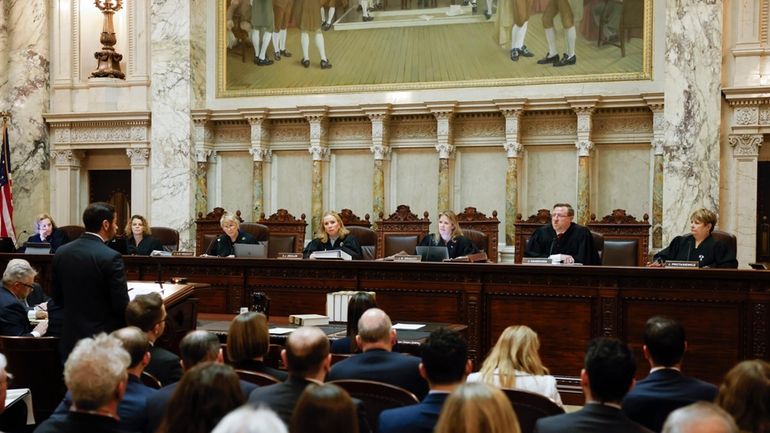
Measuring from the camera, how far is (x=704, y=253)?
324 inches

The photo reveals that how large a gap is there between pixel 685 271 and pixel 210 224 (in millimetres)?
7342

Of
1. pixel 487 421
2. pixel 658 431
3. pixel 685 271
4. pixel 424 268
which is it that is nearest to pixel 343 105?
pixel 424 268

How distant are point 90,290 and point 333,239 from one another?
4.72m

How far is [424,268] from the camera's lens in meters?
7.71

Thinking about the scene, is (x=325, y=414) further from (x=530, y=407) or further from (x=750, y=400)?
(x=750, y=400)

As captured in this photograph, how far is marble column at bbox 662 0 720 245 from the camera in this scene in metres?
10.6

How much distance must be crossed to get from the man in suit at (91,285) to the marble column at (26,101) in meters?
9.67

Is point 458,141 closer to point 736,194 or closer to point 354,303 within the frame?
point 736,194

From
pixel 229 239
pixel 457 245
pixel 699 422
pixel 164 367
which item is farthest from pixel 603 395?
pixel 229 239

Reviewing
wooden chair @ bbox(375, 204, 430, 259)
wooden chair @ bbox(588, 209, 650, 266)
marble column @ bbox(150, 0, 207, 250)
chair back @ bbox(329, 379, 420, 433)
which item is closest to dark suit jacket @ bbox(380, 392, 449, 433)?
chair back @ bbox(329, 379, 420, 433)

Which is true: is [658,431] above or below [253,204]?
below

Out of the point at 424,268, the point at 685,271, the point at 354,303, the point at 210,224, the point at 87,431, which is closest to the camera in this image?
the point at 87,431

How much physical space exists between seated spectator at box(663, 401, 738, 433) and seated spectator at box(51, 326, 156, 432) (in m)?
2.21

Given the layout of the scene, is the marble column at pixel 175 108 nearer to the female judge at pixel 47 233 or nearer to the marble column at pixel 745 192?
the female judge at pixel 47 233
